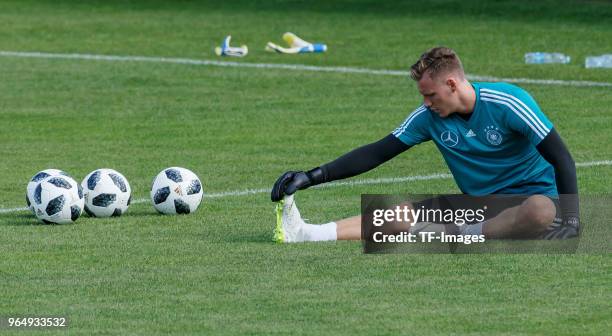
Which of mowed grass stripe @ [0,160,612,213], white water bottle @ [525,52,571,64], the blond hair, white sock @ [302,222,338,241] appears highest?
white water bottle @ [525,52,571,64]

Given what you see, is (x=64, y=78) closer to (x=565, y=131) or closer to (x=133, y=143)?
(x=133, y=143)

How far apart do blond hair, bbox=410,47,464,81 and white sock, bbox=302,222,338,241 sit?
1.33 meters

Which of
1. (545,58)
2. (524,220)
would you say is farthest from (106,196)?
(545,58)

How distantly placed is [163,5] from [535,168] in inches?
1008

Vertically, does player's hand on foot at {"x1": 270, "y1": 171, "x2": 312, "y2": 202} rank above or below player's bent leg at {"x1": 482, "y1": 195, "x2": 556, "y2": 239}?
above

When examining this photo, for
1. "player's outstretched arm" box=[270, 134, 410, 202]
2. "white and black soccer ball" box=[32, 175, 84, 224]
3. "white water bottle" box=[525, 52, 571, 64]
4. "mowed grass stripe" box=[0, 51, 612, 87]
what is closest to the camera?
"player's outstretched arm" box=[270, 134, 410, 202]

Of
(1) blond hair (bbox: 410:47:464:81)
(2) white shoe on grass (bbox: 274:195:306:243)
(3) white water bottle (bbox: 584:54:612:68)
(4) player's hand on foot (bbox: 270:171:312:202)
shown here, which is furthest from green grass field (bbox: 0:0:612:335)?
(1) blond hair (bbox: 410:47:464:81)

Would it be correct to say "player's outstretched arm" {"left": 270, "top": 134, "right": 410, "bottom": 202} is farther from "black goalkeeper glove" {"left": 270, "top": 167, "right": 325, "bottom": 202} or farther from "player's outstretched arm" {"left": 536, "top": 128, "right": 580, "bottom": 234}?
"player's outstretched arm" {"left": 536, "top": 128, "right": 580, "bottom": 234}

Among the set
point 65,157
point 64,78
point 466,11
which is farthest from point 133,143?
point 466,11

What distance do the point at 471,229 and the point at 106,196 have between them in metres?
3.12

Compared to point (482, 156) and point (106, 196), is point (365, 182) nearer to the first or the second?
point (106, 196)

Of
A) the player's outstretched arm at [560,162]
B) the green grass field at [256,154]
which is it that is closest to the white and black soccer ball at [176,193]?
the green grass field at [256,154]

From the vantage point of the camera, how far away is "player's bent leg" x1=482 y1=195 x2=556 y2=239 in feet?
33.7

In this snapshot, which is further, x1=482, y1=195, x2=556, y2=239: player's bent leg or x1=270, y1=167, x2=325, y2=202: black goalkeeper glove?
x1=270, y1=167, x2=325, y2=202: black goalkeeper glove
